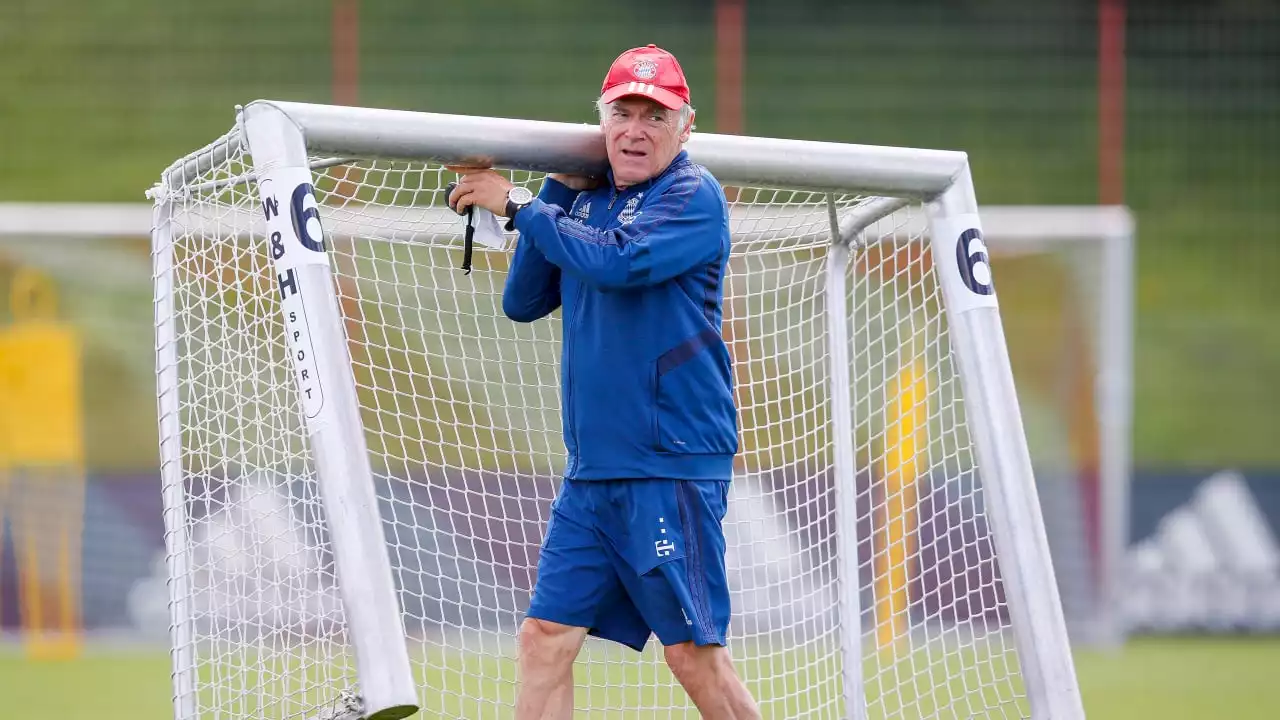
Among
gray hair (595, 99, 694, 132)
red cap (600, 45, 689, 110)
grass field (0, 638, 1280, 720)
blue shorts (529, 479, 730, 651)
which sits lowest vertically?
grass field (0, 638, 1280, 720)

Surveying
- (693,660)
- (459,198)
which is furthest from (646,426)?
(459,198)

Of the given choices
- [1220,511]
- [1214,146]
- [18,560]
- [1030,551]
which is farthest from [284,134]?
[1214,146]

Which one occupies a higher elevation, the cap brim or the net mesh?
the cap brim

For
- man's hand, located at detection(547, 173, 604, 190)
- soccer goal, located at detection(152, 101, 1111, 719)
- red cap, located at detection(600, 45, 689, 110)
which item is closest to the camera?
soccer goal, located at detection(152, 101, 1111, 719)

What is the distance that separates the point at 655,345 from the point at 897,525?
2.87 meters

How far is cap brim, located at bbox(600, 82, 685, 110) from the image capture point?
3.21 meters

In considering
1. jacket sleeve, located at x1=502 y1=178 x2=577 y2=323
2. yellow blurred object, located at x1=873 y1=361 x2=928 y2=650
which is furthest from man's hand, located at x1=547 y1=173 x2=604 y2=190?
yellow blurred object, located at x1=873 y1=361 x2=928 y2=650

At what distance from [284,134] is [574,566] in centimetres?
102

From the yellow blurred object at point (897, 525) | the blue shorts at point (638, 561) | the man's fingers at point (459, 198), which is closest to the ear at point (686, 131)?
the man's fingers at point (459, 198)

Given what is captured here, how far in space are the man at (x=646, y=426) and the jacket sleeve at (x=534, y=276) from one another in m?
0.10

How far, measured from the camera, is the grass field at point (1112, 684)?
6.37 meters

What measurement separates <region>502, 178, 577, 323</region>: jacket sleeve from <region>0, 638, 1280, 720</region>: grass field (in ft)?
10.9

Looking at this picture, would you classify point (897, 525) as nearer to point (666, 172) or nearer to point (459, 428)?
point (459, 428)

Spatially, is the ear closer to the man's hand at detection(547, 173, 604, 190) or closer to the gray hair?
the gray hair
